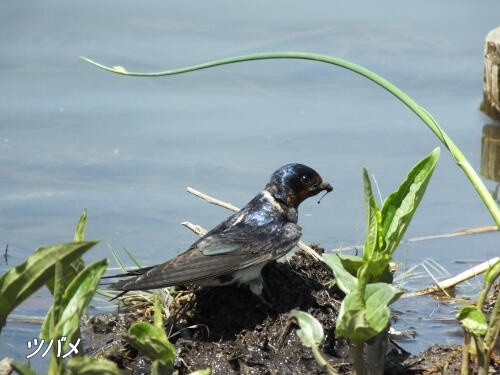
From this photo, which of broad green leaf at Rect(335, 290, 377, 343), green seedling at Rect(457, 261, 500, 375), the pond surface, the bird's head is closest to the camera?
broad green leaf at Rect(335, 290, 377, 343)

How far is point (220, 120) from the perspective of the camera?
7.75 metres

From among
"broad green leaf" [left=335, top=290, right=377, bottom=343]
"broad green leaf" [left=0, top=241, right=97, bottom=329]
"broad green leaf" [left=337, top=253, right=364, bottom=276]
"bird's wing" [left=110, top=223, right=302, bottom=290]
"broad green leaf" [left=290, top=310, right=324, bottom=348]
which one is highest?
"broad green leaf" [left=0, top=241, right=97, bottom=329]

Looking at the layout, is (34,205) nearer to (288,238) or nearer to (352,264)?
(288,238)

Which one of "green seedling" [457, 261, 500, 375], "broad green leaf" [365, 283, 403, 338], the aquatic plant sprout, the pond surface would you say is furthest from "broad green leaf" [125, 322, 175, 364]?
the pond surface

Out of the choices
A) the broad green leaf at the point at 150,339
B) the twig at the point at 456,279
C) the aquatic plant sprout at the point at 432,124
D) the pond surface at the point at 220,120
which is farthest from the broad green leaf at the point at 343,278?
the twig at the point at 456,279

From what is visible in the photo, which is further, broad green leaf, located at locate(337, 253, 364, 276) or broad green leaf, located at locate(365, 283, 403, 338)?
Answer: broad green leaf, located at locate(337, 253, 364, 276)

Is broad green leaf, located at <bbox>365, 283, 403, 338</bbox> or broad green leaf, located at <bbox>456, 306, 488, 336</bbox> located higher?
broad green leaf, located at <bbox>365, 283, 403, 338</bbox>

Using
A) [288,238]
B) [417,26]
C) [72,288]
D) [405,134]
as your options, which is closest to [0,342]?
[288,238]

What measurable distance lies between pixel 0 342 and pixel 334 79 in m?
3.84

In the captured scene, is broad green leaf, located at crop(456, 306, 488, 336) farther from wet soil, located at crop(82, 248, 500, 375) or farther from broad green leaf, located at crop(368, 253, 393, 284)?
wet soil, located at crop(82, 248, 500, 375)

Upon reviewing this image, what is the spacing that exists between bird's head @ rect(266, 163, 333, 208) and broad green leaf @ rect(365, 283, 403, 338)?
171cm

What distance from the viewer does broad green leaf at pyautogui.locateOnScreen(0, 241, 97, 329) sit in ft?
11.3

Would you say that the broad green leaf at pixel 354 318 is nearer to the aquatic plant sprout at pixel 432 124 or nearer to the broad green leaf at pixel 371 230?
the broad green leaf at pixel 371 230

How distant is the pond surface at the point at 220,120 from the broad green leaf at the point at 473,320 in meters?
1.37
